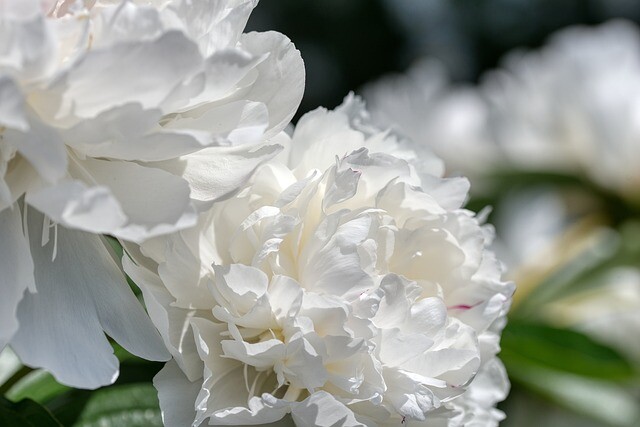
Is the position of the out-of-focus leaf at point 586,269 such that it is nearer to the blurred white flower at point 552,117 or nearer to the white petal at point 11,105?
the blurred white flower at point 552,117

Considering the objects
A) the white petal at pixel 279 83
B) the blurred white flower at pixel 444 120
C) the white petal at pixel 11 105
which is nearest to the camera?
the white petal at pixel 11 105

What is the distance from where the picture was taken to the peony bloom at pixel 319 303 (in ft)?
1.52

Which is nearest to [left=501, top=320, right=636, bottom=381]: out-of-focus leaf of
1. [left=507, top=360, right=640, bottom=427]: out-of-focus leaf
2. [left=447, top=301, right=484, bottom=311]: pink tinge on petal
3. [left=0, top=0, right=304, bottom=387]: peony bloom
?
[left=507, top=360, right=640, bottom=427]: out-of-focus leaf

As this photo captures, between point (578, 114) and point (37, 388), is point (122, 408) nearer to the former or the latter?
point (37, 388)

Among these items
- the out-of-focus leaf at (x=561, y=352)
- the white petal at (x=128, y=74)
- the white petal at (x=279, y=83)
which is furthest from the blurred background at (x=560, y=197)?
the white petal at (x=128, y=74)

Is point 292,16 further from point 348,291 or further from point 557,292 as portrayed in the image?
point 348,291

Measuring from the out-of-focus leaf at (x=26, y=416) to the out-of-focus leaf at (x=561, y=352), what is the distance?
45 cm

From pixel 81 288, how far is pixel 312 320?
12cm

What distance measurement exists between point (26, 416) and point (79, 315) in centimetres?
12

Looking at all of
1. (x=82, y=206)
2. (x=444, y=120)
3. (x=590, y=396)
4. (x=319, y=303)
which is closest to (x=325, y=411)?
(x=319, y=303)

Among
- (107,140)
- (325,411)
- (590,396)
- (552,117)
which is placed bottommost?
(590,396)

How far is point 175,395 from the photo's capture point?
18.7 inches

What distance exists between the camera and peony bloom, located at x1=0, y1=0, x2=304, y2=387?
1.31 feet

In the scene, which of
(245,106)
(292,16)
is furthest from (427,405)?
(292,16)
